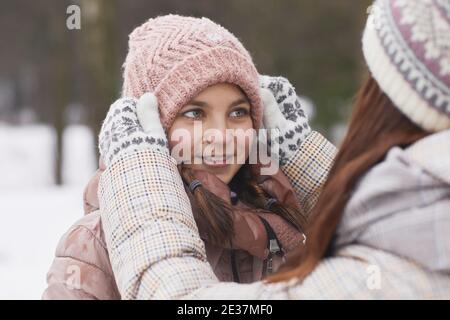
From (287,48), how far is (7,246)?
453 inches

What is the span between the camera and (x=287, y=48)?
57.9ft

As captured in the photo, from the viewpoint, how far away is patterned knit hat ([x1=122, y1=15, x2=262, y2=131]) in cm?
198

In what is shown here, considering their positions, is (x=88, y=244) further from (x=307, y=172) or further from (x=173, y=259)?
(x=307, y=172)

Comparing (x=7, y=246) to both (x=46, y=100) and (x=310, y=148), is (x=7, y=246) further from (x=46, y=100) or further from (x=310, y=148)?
(x=46, y=100)

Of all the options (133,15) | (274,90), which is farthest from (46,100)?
(274,90)

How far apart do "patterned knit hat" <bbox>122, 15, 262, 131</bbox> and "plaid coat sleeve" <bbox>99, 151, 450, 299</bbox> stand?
32 cm

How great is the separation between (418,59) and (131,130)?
735mm

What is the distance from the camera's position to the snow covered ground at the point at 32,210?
612 cm

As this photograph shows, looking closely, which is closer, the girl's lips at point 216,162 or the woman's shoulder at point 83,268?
the woman's shoulder at point 83,268

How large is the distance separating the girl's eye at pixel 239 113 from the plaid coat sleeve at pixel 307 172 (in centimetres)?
20

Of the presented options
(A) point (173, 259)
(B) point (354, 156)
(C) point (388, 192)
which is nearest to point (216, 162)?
(A) point (173, 259)

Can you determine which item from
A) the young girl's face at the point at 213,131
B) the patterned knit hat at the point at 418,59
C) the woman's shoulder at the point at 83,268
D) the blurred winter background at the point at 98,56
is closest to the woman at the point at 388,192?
the patterned knit hat at the point at 418,59

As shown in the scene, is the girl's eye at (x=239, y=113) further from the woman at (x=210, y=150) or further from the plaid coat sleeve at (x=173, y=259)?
the plaid coat sleeve at (x=173, y=259)

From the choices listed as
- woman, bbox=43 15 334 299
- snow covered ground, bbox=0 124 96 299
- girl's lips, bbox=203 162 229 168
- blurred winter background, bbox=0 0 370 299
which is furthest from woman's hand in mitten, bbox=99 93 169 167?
blurred winter background, bbox=0 0 370 299
